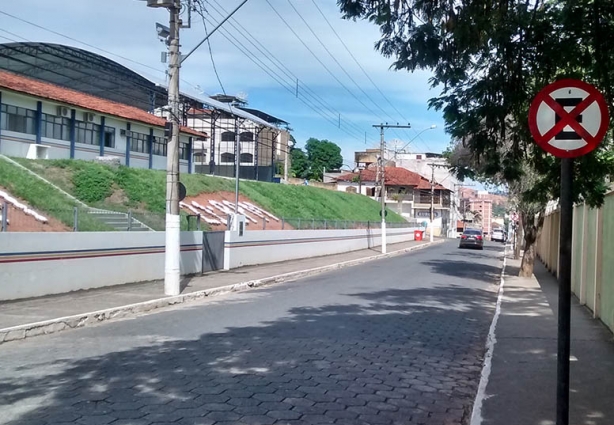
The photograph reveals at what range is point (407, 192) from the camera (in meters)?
86.9

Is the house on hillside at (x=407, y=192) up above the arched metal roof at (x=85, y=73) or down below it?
below

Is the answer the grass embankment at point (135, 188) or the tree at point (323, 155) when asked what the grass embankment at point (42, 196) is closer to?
the grass embankment at point (135, 188)

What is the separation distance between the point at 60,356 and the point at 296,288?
1089 cm

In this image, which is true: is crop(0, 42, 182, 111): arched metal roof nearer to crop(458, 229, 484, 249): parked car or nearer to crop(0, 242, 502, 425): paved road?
crop(458, 229, 484, 249): parked car

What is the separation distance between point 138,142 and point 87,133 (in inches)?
175

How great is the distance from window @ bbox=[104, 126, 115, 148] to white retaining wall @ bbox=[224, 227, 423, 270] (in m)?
13.4

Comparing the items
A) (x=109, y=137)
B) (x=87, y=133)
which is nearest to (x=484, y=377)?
(x=87, y=133)

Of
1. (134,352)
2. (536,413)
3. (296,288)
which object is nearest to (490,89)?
(536,413)

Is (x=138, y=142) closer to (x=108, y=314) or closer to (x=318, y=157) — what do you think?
(x=108, y=314)

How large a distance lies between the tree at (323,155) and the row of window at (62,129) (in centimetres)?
7175

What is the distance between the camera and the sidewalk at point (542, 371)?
6.25m

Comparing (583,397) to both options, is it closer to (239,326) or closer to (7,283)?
(239,326)

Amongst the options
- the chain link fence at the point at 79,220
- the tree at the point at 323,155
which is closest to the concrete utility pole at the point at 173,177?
the chain link fence at the point at 79,220

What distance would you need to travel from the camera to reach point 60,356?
879cm
